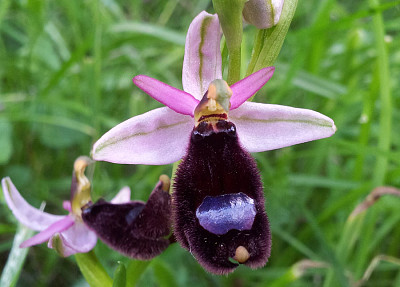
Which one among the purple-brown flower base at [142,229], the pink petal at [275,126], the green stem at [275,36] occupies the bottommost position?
the purple-brown flower base at [142,229]

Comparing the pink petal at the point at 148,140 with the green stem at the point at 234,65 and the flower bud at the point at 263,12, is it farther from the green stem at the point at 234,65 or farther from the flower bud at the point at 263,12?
the flower bud at the point at 263,12

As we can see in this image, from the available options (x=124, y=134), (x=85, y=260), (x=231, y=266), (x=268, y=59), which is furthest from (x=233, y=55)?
(x=85, y=260)

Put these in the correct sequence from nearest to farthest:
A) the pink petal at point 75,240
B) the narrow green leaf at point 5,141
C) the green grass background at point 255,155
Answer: the pink petal at point 75,240 < the green grass background at point 255,155 < the narrow green leaf at point 5,141

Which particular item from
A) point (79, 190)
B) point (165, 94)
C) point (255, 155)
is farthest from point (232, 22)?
point (255, 155)

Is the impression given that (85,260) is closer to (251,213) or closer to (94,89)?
(251,213)

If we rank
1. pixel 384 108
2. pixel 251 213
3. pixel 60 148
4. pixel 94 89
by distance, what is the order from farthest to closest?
1. pixel 60 148
2. pixel 94 89
3. pixel 384 108
4. pixel 251 213

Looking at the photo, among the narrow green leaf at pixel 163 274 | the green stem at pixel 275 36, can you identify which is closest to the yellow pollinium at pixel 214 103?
the green stem at pixel 275 36
